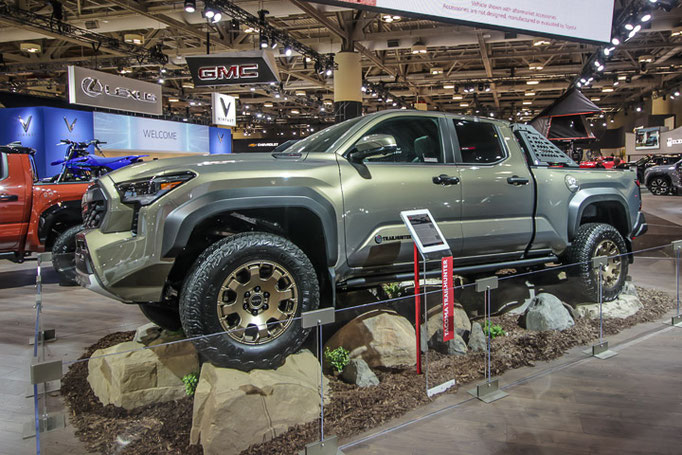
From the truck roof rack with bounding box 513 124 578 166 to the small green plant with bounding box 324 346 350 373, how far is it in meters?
2.44

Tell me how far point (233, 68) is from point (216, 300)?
921 centimetres

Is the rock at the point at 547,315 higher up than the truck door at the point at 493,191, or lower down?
lower down

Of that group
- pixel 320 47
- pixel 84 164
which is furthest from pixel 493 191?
pixel 320 47

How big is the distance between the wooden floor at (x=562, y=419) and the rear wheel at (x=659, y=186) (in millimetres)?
17081

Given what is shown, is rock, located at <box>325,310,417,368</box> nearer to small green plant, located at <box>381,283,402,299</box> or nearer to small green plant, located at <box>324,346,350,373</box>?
small green plant, located at <box>324,346,350,373</box>

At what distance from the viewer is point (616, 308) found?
15.4 ft

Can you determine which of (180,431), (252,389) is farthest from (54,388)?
(252,389)

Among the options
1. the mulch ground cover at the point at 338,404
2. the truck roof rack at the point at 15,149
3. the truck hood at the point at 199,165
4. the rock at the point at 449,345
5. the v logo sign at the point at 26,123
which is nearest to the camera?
the mulch ground cover at the point at 338,404

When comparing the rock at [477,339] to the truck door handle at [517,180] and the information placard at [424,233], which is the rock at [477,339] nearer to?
the information placard at [424,233]

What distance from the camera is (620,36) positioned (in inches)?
483

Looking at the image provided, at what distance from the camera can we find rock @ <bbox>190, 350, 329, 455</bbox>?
2.42 meters

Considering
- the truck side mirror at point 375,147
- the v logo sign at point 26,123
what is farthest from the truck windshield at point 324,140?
the v logo sign at point 26,123

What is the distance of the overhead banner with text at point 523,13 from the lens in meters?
5.77

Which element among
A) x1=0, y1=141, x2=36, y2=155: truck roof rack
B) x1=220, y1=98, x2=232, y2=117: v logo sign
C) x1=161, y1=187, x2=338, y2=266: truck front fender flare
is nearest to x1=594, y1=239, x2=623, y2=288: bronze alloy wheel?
x1=161, y1=187, x2=338, y2=266: truck front fender flare
